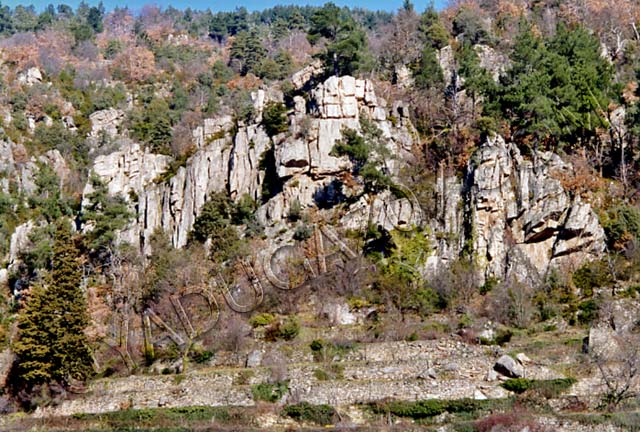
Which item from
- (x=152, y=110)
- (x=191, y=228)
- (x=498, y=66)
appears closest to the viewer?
(x=191, y=228)

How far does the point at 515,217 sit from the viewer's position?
47062mm

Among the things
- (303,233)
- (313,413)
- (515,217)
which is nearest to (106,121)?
(303,233)

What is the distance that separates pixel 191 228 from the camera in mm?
55906

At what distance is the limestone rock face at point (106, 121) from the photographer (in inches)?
3123

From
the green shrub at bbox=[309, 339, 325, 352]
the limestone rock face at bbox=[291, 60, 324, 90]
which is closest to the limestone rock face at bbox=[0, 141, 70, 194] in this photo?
the limestone rock face at bbox=[291, 60, 324, 90]

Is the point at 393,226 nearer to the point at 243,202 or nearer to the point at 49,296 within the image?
the point at 243,202

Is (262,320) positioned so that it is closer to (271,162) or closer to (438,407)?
(438,407)

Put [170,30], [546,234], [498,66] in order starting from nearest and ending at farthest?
[546,234] → [498,66] → [170,30]

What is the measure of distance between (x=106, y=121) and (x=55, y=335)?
1727 inches

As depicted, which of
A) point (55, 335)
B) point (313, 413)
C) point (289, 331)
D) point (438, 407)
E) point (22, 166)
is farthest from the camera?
point (22, 166)

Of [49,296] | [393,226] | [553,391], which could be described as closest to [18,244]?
[49,296]

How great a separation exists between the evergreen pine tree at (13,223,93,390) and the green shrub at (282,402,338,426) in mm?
11708

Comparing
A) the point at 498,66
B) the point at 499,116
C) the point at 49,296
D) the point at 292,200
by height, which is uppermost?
the point at 498,66

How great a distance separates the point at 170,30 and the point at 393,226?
75609mm
